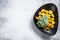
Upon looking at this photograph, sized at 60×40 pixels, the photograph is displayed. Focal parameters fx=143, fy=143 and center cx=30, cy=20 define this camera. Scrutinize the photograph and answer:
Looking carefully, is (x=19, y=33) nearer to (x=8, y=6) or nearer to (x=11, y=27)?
(x=11, y=27)

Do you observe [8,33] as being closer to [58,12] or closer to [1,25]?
[1,25]

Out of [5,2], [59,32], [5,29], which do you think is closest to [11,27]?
[5,29]

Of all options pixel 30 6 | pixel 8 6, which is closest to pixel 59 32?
pixel 30 6

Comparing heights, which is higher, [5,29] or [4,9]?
[4,9]

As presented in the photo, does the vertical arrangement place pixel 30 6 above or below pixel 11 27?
above
